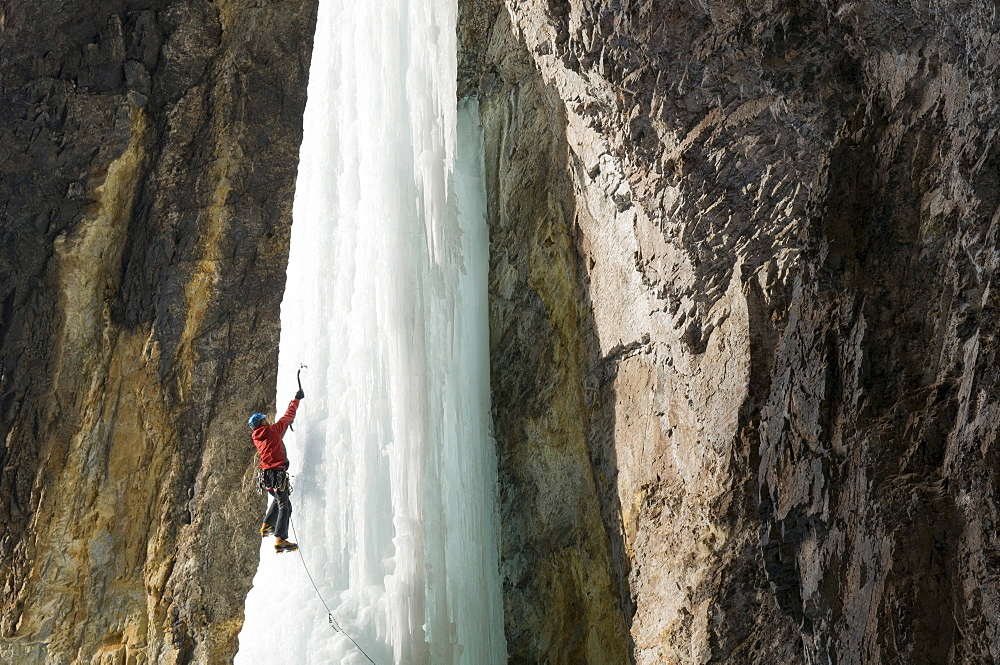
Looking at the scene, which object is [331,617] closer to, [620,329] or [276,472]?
[276,472]

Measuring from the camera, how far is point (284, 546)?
233 inches

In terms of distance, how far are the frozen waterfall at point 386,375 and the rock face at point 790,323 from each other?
3.45ft

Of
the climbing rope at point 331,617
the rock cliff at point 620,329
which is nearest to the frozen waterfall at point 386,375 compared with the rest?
the climbing rope at point 331,617

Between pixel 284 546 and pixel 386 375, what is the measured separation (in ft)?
4.49

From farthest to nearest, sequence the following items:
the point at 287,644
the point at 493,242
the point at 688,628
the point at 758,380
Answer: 1. the point at 493,242
2. the point at 287,644
3. the point at 688,628
4. the point at 758,380

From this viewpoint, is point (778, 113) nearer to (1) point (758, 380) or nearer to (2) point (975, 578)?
(1) point (758, 380)

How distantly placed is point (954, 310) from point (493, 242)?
167 inches

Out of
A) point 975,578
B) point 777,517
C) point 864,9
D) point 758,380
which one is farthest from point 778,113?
point 975,578

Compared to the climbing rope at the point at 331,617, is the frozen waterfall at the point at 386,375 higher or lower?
higher

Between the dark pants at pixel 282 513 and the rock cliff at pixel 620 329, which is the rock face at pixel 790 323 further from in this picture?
the dark pants at pixel 282 513

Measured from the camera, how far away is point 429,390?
231 inches

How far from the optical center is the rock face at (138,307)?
28.9 feet

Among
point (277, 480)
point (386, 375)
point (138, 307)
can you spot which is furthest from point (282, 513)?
point (138, 307)

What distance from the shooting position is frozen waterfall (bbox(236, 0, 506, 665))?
5488 mm
